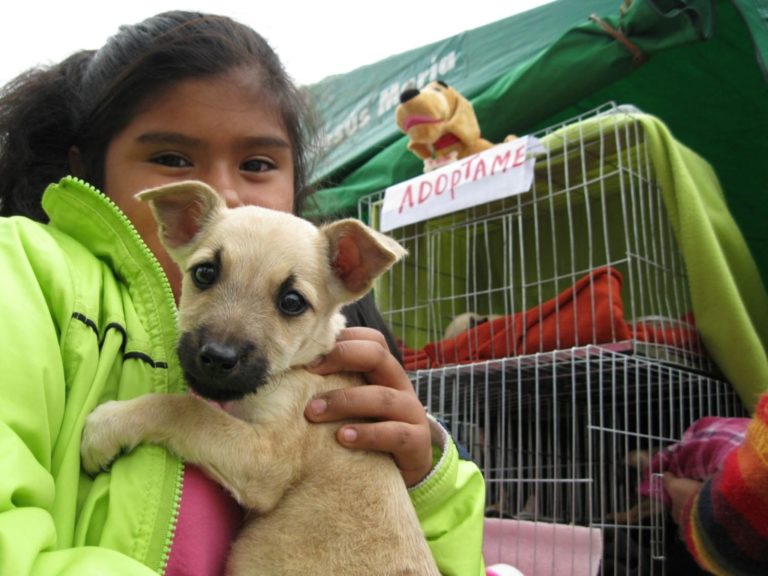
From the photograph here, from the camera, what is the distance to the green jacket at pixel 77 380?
1124 millimetres

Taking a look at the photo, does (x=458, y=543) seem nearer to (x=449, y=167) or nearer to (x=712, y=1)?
(x=449, y=167)

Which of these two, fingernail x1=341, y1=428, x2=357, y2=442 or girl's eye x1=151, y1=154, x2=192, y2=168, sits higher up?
girl's eye x1=151, y1=154, x2=192, y2=168

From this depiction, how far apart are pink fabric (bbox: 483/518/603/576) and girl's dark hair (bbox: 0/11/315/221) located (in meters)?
2.01

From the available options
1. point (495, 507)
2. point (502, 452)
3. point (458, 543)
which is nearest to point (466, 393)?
point (502, 452)

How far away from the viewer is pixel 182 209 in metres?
1.86

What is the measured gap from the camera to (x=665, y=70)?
401 cm

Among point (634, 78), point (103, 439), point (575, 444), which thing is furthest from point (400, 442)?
point (634, 78)

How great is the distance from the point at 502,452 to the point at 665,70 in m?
2.32

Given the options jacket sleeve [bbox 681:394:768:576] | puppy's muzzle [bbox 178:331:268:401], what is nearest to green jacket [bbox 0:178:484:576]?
puppy's muzzle [bbox 178:331:268:401]

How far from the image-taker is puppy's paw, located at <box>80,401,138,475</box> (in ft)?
4.54

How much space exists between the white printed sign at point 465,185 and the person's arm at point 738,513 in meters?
1.56

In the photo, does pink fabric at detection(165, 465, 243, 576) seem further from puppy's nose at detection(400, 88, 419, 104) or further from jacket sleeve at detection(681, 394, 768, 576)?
puppy's nose at detection(400, 88, 419, 104)

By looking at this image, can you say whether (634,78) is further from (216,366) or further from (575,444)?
(216,366)

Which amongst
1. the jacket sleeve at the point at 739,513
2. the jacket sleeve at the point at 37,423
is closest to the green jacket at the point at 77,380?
the jacket sleeve at the point at 37,423
